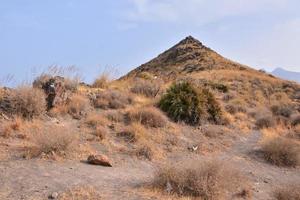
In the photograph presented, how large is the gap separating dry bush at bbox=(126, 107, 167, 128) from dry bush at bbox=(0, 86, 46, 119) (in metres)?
3.03

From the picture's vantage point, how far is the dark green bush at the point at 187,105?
55.5 ft

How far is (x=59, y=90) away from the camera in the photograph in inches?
595

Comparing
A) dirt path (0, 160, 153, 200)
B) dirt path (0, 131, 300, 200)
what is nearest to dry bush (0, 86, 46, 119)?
dirt path (0, 131, 300, 200)

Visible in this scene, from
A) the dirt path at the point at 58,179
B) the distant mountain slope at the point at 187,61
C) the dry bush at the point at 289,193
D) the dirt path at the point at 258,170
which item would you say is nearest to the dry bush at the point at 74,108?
the dirt path at the point at 58,179

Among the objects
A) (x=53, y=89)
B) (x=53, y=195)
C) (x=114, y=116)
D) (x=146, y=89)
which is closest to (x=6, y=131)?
(x=53, y=89)

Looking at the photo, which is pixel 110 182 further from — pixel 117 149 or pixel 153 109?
pixel 153 109

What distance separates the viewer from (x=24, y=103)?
532 inches

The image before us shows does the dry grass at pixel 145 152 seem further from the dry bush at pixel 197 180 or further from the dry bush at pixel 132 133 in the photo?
the dry bush at pixel 197 180

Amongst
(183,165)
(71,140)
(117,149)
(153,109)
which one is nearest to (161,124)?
(153,109)

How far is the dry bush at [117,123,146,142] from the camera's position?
1364 cm

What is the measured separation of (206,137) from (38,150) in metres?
7.11

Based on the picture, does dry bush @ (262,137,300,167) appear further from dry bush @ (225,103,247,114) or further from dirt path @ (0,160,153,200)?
dry bush @ (225,103,247,114)

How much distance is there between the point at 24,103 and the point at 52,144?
354cm

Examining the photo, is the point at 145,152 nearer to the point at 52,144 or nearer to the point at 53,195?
the point at 52,144
